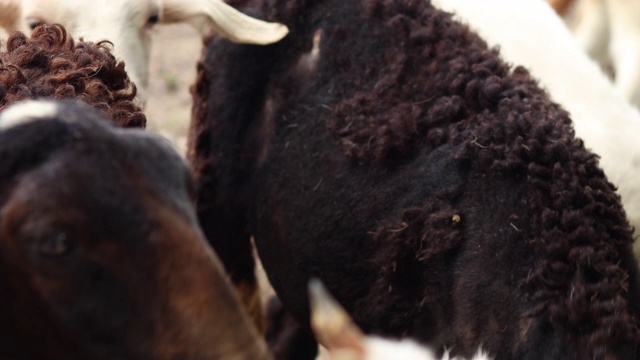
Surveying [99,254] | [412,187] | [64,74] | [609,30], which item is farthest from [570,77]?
[99,254]

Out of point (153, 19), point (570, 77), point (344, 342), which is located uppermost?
point (570, 77)

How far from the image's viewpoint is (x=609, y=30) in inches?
163

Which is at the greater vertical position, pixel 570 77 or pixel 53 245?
pixel 570 77

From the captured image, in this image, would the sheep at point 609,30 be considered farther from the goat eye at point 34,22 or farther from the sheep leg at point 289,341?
the goat eye at point 34,22

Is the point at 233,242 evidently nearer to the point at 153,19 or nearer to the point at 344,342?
the point at 153,19

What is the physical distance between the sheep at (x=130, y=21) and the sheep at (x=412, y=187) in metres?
0.15

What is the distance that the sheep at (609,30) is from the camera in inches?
156

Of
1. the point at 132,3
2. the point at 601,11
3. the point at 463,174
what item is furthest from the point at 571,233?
the point at 601,11

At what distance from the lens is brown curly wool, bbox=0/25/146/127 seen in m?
2.16

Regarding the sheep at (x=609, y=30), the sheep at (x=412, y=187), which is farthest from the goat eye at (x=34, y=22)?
the sheep at (x=609, y=30)

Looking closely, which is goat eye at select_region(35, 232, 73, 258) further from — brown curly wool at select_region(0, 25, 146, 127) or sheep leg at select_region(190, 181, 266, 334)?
sheep leg at select_region(190, 181, 266, 334)

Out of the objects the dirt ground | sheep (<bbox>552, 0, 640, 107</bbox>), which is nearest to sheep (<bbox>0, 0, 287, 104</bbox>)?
sheep (<bbox>552, 0, 640, 107</bbox>)

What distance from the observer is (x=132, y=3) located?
3121 millimetres

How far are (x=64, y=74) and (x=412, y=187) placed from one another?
103 centimetres
